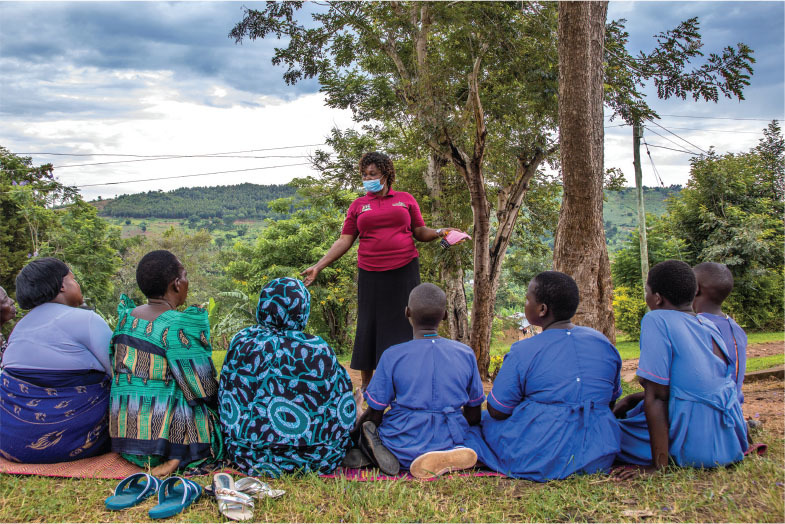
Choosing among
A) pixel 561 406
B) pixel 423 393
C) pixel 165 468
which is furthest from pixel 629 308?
pixel 165 468

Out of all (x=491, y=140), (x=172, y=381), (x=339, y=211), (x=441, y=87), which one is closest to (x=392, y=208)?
(x=172, y=381)

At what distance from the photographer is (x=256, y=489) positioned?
2.83 meters

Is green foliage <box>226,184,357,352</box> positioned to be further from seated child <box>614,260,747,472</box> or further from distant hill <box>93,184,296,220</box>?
distant hill <box>93,184,296,220</box>

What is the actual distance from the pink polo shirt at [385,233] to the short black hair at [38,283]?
231cm

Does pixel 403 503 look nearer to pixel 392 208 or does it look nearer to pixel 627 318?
pixel 392 208

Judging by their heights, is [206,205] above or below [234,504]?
above

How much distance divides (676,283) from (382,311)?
2376 millimetres

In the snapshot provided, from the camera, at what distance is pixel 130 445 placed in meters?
3.24

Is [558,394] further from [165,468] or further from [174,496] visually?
[165,468]

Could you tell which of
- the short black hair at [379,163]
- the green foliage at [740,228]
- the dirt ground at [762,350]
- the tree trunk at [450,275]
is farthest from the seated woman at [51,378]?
the green foliage at [740,228]

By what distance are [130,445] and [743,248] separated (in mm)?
27266

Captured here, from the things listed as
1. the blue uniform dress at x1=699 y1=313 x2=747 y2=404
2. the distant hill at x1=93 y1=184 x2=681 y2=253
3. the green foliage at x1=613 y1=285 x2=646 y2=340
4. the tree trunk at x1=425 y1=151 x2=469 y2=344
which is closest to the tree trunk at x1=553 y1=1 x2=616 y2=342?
the blue uniform dress at x1=699 y1=313 x2=747 y2=404

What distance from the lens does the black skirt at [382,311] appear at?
4664 mm

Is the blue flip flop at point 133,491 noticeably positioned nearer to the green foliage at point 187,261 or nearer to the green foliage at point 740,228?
the green foliage at point 740,228
